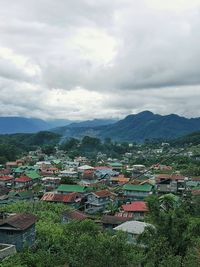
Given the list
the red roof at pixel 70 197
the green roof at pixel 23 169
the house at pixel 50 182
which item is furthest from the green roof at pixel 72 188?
the green roof at pixel 23 169

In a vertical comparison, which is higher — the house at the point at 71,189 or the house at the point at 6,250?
the house at the point at 71,189

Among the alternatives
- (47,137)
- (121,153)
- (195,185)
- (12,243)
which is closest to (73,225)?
(12,243)

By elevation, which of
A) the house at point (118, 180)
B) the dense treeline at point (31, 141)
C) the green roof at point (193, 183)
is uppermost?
the dense treeline at point (31, 141)

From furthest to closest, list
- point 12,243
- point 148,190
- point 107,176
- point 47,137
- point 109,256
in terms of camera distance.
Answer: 1. point 47,137
2. point 107,176
3. point 148,190
4. point 12,243
5. point 109,256

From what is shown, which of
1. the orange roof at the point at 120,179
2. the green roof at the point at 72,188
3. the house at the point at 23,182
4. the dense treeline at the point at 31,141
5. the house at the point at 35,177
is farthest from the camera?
the dense treeline at the point at 31,141

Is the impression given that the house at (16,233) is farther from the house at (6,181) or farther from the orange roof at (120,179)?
the orange roof at (120,179)

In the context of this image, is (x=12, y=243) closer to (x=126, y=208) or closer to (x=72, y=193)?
(x=126, y=208)

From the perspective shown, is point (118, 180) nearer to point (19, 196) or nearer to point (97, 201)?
point (97, 201)

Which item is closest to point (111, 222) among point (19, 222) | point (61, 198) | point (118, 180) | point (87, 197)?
point (19, 222)
